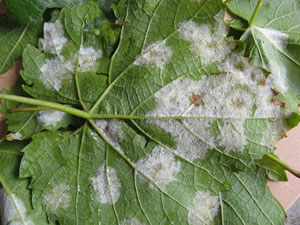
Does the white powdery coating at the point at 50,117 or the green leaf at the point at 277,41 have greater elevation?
the green leaf at the point at 277,41

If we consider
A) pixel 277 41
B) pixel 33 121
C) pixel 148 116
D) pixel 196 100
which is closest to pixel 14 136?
pixel 33 121

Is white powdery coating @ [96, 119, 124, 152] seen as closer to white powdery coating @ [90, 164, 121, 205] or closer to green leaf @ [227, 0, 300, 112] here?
white powdery coating @ [90, 164, 121, 205]

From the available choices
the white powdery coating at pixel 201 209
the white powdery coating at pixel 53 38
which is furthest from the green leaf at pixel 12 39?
A: the white powdery coating at pixel 201 209

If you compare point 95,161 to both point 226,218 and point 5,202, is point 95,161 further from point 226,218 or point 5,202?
point 226,218

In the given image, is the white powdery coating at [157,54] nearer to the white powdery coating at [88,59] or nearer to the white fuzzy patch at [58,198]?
the white powdery coating at [88,59]

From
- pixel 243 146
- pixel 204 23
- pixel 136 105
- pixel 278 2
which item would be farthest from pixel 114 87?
pixel 278 2
